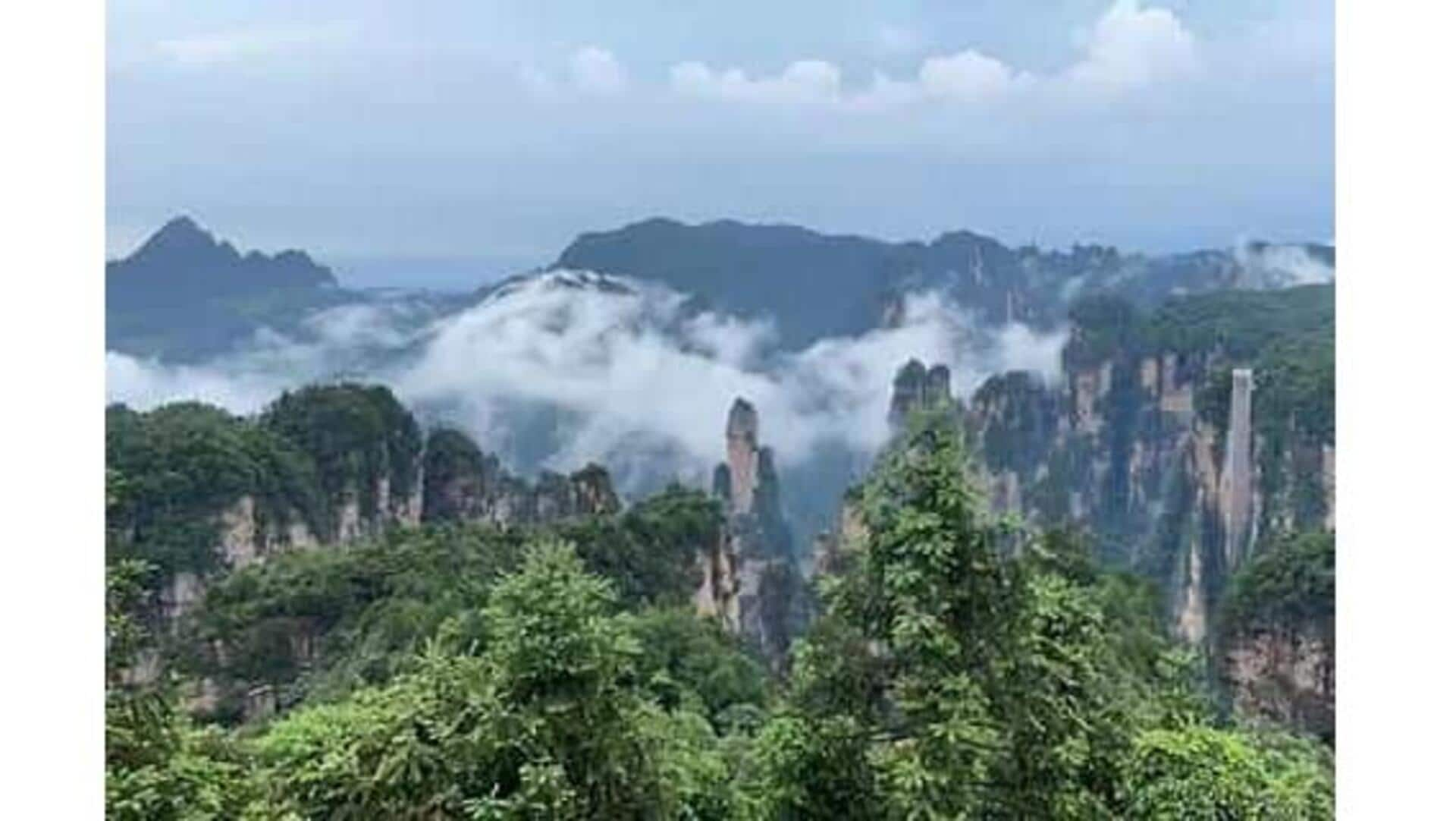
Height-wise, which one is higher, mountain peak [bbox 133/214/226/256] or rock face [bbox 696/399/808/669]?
mountain peak [bbox 133/214/226/256]

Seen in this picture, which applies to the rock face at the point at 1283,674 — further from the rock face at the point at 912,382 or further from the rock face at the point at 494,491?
the rock face at the point at 494,491

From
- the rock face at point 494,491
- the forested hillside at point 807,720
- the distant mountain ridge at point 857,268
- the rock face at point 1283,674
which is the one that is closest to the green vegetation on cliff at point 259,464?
the rock face at point 494,491

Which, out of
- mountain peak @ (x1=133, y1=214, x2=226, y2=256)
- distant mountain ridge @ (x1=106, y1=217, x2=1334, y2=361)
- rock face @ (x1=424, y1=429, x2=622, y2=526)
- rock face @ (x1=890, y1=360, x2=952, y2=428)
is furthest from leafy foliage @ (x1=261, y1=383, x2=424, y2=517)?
rock face @ (x1=890, y1=360, x2=952, y2=428)

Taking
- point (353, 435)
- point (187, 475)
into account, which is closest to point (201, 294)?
point (187, 475)

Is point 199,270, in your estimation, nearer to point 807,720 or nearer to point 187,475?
point 187,475

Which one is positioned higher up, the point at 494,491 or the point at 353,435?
the point at 353,435

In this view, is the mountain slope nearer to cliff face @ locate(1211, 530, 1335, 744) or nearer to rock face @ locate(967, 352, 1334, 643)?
rock face @ locate(967, 352, 1334, 643)

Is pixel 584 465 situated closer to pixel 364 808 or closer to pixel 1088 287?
pixel 1088 287
